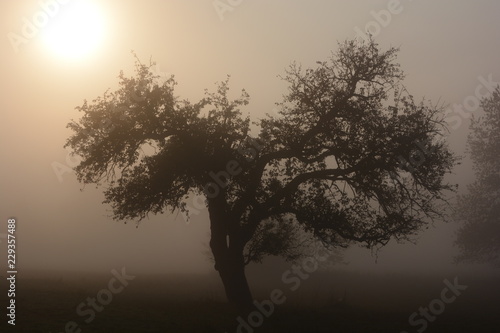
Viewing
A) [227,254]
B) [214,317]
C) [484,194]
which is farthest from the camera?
[484,194]

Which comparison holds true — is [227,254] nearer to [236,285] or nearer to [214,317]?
[236,285]

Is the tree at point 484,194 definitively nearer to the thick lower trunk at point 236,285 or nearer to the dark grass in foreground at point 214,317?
the dark grass in foreground at point 214,317

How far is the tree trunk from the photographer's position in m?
28.1

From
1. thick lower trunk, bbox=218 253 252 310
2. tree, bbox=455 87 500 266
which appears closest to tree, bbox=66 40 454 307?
thick lower trunk, bbox=218 253 252 310

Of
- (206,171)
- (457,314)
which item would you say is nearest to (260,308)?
(206,171)

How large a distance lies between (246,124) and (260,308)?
10.4 m

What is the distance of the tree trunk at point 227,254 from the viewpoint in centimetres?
2814

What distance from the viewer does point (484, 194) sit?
176ft

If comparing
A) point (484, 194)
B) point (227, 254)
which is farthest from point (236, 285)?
point (484, 194)

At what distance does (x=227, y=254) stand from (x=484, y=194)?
36.4 m

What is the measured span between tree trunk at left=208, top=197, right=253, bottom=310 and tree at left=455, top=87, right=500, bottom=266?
34737 millimetres

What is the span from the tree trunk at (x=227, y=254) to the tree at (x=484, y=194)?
34.7 meters

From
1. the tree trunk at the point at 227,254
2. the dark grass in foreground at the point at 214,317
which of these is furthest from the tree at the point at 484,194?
the tree trunk at the point at 227,254

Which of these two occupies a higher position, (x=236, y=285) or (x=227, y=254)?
(x=227, y=254)
